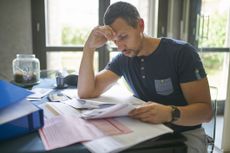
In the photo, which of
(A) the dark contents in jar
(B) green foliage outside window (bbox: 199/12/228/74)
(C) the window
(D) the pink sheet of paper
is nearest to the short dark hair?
(D) the pink sheet of paper

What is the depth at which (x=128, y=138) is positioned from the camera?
86cm

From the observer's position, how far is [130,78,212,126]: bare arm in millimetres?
1001

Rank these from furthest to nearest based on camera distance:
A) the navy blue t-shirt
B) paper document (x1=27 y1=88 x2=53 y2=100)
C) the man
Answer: paper document (x1=27 y1=88 x2=53 y2=100)
the navy blue t-shirt
the man

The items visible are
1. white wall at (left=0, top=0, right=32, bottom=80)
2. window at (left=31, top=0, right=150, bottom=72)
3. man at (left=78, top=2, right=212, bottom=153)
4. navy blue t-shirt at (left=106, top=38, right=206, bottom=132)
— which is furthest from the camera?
window at (left=31, top=0, right=150, bottom=72)

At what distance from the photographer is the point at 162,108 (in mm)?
1021

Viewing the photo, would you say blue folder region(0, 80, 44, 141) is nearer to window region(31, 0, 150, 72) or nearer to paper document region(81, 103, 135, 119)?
paper document region(81, 103, 135, 119)

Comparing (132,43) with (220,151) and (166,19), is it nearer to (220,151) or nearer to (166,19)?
(220,151)

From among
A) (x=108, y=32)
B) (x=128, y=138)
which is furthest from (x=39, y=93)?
(x=128, y=138)

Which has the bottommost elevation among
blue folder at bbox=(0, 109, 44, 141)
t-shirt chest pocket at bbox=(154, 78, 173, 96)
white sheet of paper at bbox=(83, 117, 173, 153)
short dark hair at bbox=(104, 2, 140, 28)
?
white sheet of paper at bbox=(83, 117, 173, 153)

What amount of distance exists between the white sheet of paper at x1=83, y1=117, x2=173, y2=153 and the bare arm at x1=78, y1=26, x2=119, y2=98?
47cm

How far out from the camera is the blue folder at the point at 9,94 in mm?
881

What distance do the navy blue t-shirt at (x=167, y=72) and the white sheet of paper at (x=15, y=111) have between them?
64 cm

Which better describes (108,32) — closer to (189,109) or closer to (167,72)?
(167,72)

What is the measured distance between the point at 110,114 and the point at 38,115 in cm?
26
